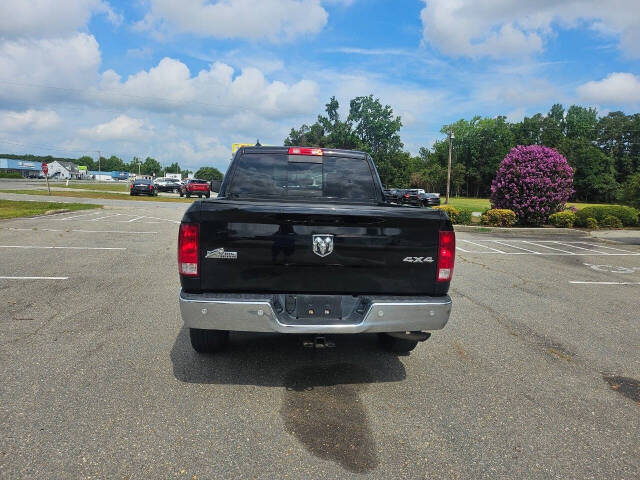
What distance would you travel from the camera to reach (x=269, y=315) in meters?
3.20

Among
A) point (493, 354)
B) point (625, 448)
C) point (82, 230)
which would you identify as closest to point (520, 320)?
point (493, 354)

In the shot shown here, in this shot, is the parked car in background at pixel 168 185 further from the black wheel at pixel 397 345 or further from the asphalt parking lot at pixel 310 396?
the black wheel at pixel 397 345

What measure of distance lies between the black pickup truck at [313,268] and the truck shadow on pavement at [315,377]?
492 mm

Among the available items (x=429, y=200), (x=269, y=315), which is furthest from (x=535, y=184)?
(x=429, y=200)

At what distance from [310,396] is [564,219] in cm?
1839

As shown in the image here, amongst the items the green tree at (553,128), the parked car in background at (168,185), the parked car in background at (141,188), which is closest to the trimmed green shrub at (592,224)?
the parked car in background at (141,188)

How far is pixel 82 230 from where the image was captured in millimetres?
13570

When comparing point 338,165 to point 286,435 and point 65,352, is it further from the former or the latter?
point 65,352

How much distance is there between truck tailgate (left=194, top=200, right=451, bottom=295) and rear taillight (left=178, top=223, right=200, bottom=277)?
0.17ft

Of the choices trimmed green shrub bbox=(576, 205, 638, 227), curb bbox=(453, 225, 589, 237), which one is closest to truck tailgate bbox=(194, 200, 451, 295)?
curb bbox=(453, 225, 589, 237)

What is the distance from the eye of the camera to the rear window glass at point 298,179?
4758 millimetres

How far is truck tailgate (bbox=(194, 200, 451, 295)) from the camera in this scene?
3.24 m

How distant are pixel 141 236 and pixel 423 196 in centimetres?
3264

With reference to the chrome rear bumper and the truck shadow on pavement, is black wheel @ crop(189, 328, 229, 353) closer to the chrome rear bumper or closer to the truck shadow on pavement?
the truck shadow on pavement
